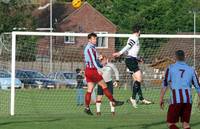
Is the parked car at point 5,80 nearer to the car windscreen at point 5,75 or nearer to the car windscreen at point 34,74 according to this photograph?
the car windscreen at point 5,75

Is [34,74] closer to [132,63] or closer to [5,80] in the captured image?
[5,80]

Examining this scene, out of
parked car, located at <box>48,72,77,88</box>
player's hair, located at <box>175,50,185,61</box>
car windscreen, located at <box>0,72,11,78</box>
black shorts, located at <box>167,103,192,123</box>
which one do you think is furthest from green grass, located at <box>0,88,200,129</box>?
player's hair, located at <box>175,50,185,61</box>

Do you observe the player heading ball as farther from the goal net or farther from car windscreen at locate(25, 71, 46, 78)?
car windscreen at locate(25, 71, 46, 78)

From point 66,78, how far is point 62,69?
25.0 inches


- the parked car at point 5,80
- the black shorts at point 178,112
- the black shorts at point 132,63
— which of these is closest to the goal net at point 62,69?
the parked car at point 5,80

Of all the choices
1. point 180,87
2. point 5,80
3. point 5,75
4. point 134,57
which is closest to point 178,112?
point 180,87

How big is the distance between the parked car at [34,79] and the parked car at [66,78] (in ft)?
0.74

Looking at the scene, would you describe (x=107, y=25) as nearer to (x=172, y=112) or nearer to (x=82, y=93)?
(x=82, y=93)

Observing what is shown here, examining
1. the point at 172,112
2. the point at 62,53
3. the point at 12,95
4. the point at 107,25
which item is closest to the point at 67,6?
the point at 107,25

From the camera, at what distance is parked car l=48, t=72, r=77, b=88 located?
26.5 metres

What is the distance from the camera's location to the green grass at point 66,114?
15.9 m

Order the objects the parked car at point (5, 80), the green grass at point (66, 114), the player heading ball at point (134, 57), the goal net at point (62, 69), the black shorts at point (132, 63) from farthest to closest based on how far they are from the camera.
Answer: the parked car at point (5, 80)
the goal net at point (62, 69)
the black shorts at point (132, 63)
the player heading ball at point (134, 57)
the green grass at point (66, 114)

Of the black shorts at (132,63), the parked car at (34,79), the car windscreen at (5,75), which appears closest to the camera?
the black shorts at (132,63)

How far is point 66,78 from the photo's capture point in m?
27.0
